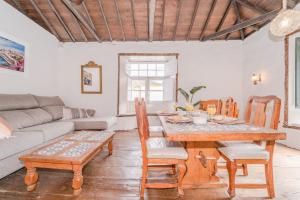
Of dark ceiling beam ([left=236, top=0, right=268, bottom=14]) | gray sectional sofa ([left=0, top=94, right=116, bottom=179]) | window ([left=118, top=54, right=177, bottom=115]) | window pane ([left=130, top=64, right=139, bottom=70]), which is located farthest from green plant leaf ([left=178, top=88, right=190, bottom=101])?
dark ceiling beam ([left=236, top=0, right=268, bottom=14])

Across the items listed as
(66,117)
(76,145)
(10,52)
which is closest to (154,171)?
(76,145)

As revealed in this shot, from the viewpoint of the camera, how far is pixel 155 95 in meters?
6.22

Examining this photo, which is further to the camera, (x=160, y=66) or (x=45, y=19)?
(x=160, y=66)

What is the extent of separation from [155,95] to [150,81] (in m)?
0.50

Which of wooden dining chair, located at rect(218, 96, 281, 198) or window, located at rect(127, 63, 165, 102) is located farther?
window, located at rect(127, 63, 165, 102)

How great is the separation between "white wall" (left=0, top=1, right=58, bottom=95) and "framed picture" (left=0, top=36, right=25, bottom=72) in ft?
0.32

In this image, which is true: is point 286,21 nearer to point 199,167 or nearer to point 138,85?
point 199,167

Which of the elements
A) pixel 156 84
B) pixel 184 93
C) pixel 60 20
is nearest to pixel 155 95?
pixel 156 84

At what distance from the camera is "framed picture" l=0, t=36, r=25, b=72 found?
3461 mm

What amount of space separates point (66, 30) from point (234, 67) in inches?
200

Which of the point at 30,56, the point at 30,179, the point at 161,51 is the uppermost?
the point at 161,51

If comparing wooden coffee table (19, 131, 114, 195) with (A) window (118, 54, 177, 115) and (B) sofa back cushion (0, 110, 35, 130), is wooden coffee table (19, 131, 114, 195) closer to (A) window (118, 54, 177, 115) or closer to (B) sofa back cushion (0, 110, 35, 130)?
(B) sofa back cushion (0, 110, 35, 130)

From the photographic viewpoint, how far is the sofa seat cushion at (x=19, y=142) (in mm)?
2170

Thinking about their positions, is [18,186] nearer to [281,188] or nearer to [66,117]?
[66,117]
